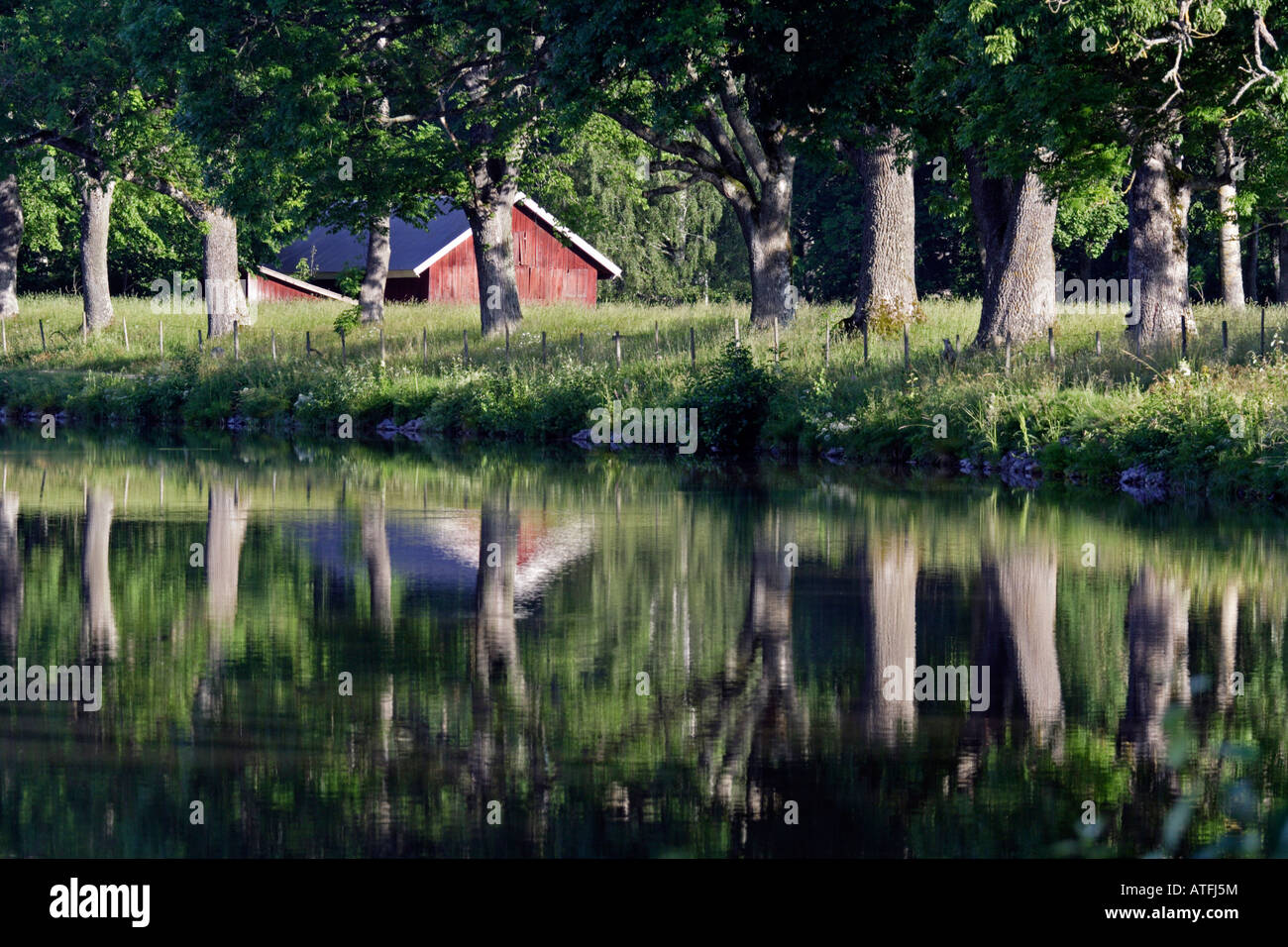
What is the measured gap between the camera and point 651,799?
8.62 m

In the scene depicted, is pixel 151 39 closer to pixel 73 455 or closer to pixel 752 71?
pixel 73 455

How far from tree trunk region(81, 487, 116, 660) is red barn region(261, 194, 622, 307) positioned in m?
49.8

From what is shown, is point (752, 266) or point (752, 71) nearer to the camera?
point (752, 71)

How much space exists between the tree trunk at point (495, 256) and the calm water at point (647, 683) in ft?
80.9

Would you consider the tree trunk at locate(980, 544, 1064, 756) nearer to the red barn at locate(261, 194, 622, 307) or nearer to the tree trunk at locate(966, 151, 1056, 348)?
the tree trunk at locate(966, 151, 1056, 348)

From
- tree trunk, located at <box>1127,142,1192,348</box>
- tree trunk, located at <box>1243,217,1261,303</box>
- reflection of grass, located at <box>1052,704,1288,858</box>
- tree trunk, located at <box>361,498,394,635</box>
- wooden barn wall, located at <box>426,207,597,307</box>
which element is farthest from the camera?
wooden barn wall, located at <box>426,207,597,307</box>

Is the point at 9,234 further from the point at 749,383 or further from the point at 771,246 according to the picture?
the point at 749,383

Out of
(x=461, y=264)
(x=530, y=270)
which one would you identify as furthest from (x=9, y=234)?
(x=530, y=270)

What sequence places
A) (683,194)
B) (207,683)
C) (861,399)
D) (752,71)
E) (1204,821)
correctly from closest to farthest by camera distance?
(1204,821), (207,683), (861,399), (752,71), (683,194)

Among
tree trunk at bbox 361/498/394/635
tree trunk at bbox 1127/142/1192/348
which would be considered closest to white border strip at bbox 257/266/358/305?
tree trunk at bbox 1127/142/1192/348

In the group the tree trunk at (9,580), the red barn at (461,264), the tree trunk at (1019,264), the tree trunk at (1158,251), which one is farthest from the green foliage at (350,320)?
the tree trunk at (9,580)

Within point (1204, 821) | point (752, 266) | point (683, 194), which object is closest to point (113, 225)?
point (683, 194)

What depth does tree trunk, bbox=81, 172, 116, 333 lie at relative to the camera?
60.1 meters
